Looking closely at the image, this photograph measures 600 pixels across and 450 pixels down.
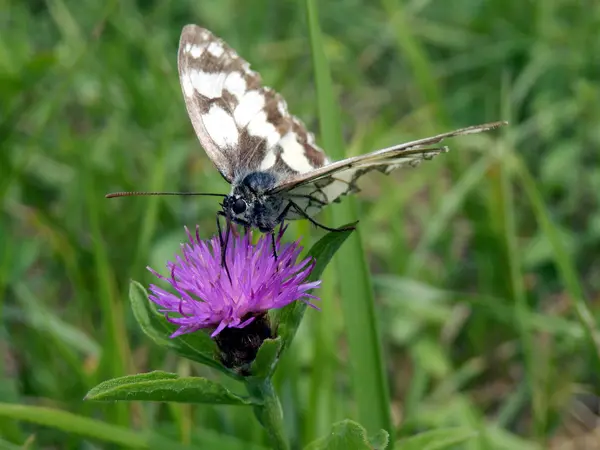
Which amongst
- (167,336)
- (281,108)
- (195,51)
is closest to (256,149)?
(281,108)

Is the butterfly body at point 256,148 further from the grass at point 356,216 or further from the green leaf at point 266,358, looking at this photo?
the green leaf at point 266,358

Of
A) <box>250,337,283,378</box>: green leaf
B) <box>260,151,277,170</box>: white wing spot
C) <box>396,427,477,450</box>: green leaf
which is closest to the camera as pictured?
<box>250,337,283,378</box>: green leaf

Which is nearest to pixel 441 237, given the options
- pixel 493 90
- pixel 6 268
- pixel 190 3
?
pixel 493 90

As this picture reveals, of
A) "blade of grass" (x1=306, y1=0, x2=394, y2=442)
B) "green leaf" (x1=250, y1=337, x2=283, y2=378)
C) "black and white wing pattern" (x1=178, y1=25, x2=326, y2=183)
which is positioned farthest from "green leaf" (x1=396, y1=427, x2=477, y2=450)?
"black and white wing pattern" (x1=178, y1=25, x2=326, y2=183)

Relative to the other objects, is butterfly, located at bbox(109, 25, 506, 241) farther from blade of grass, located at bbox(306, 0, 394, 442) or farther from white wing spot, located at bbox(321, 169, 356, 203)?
blade of grass, located at bbox(306, 0, 394, 442)

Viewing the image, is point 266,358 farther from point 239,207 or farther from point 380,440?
point 239,207

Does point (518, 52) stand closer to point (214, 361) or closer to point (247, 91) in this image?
point (247, 91)
